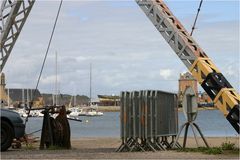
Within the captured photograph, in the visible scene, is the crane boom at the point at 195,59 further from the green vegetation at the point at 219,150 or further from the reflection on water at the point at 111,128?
the reflection on water at the point at 111,128

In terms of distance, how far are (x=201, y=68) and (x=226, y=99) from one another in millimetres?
1294

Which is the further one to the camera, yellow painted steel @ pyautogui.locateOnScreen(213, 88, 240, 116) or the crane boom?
the crane boom

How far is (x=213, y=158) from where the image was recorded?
1592 cm

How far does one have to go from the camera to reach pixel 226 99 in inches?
697

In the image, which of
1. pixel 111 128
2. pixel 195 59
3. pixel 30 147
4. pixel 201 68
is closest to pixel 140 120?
pixel 201 68

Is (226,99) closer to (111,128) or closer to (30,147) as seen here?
(30,147)

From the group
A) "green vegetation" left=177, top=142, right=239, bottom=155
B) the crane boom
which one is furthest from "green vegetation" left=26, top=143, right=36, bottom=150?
the crane boom

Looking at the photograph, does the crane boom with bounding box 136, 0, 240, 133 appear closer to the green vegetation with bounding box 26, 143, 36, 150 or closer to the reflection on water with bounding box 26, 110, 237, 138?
the reflection on water with bounding box 26, 110, 237, 138

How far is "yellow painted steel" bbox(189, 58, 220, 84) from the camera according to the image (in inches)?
720

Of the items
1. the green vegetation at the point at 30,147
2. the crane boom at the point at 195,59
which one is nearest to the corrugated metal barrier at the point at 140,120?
the crane boom at the point at 195,59

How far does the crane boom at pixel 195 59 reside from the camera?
58.3ft

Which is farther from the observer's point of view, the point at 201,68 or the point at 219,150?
the point at 201,68

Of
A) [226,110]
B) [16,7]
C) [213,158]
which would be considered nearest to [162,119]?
[226,110]

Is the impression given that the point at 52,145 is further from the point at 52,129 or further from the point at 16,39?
the point at 16,39
